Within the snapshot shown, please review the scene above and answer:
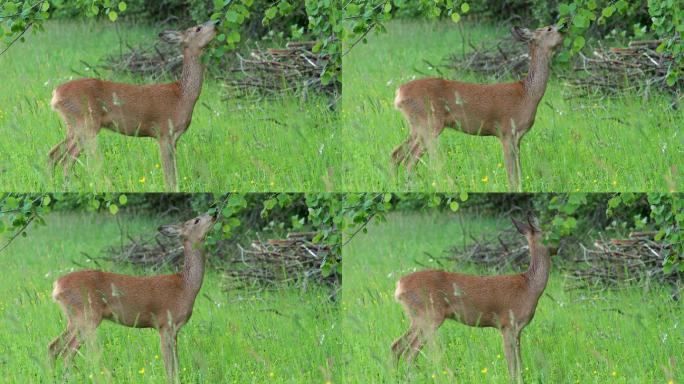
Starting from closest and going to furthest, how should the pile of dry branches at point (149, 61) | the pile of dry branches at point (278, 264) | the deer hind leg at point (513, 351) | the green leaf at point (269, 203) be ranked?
the deer hind leg at point (513, 351)
the green leaf at point (269, 203)
the pile of dry branches at point (278, 264)
the pile of dry branches at point (149, 61)

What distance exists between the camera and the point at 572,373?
5.91m

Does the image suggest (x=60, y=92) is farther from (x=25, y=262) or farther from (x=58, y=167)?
(x=25, y=262)

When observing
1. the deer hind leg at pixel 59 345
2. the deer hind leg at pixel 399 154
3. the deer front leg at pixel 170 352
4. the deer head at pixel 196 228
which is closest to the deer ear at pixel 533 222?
the deer hind leg at pixel 399 154

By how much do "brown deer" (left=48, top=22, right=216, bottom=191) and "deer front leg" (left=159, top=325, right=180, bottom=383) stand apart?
84 centimetres

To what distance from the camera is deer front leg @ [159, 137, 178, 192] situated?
6.09 metres

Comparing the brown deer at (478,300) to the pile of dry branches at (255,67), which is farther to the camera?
the pile of dry branches at (255,67)

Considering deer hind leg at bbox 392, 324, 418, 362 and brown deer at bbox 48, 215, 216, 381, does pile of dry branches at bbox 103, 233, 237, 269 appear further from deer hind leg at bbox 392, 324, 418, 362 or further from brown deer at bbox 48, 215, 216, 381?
deer hind leg at bbox 392, 324, 418, 362

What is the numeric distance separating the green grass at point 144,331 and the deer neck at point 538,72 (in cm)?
176

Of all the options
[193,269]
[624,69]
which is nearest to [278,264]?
[193,269]

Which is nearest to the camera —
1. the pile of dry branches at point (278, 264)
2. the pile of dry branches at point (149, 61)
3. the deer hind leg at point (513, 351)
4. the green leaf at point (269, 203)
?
the deer hind leg at point (513, 351)

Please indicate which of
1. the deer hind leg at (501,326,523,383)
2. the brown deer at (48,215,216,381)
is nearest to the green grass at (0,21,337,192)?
the brown deer at (48,215,216,381)

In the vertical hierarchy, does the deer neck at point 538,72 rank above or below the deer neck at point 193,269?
above

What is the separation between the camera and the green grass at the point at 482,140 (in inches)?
237

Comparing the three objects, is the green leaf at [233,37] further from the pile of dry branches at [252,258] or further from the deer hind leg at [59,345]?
the deer hind leg at [59,345]
